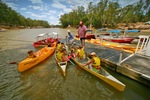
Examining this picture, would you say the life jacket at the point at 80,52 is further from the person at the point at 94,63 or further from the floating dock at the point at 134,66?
the person at the point at 94,63

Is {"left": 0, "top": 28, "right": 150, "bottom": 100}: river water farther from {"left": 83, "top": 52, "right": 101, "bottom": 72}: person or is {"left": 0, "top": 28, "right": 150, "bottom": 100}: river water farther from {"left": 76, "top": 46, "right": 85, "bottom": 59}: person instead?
{"left": 76, "top": 46, "right": 85, "bottom": 59}: person

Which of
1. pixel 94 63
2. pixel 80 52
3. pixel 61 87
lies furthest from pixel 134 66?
pixel 61 87

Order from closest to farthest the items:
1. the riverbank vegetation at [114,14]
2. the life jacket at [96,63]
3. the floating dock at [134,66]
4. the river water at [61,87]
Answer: the river water at [61,87]
the floating dock at [134,66]
the life jacket at [96,63]
the riverbank vegetation at [114,14]

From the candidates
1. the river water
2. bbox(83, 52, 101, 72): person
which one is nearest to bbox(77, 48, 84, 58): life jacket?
the river water

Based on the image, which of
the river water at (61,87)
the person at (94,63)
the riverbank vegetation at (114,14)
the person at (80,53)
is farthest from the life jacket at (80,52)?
the riverbank vegetation at (114,14)

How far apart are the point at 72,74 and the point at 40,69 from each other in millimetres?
2717

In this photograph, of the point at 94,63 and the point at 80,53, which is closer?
the point at 94,63

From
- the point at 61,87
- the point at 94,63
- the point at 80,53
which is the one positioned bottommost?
the point at 61,87

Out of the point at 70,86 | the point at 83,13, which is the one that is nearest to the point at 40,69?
the point at 70,86

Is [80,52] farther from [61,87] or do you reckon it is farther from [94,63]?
[61,87]

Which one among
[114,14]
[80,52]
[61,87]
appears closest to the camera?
[61,87]

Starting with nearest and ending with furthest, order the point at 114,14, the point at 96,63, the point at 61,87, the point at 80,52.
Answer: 1. the point at 61,87
2. the point at 96,63
3. the point at 80,52
4. the point at 114,14

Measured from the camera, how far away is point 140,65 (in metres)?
6.59

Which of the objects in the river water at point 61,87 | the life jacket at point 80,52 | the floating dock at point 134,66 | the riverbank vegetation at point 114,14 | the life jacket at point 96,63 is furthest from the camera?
the riverbank vegetation at point 114,14
